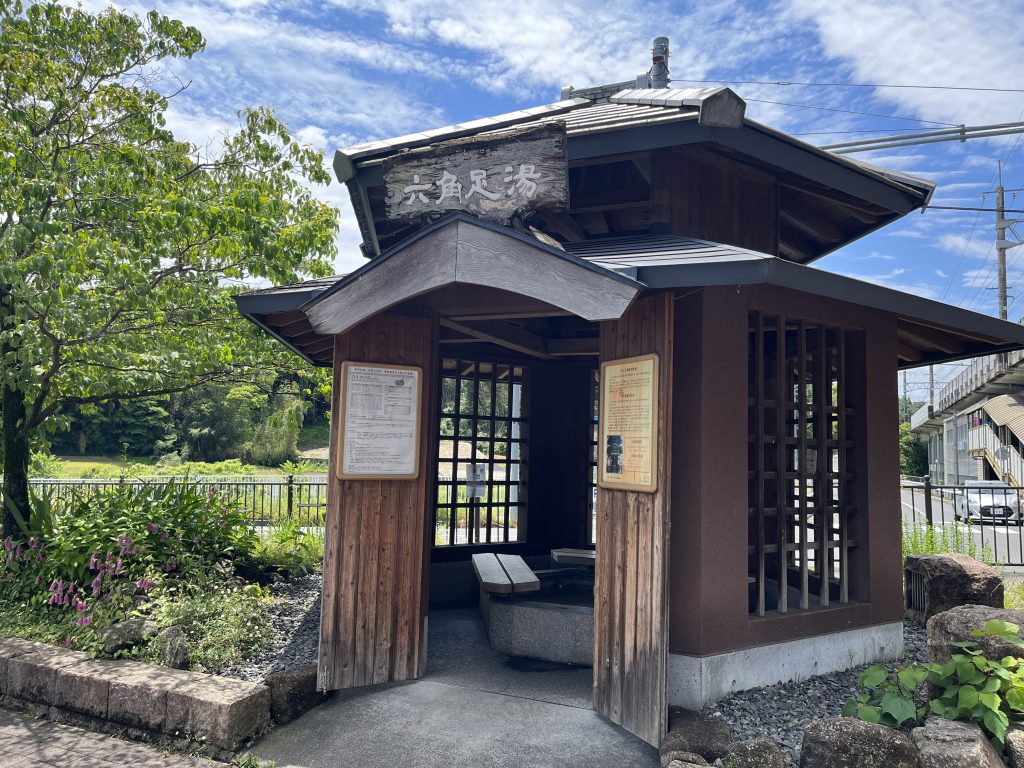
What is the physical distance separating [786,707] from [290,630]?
3789 mm

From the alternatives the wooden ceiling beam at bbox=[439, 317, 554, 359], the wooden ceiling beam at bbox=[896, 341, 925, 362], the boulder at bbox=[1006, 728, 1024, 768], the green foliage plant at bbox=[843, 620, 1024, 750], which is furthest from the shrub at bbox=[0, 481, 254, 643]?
the wooden ceiling beam at bbox=[896, 341, 925, 362]

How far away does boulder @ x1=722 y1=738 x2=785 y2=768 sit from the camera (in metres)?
3.37

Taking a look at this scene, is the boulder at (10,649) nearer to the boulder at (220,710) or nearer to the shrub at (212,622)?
the shrub at (212,622)

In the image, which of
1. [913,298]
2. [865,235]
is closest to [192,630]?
[913,298]

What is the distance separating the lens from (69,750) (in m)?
4.16

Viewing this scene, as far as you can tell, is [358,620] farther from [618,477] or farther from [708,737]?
[708,737]

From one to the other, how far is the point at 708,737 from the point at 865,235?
499 centimetres

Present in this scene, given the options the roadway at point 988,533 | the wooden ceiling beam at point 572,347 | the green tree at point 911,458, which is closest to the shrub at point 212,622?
the wooden ceiling beam at point 572,347

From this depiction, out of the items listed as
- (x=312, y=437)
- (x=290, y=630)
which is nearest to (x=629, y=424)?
(x=290, y=630)

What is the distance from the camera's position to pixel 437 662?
5359 mm

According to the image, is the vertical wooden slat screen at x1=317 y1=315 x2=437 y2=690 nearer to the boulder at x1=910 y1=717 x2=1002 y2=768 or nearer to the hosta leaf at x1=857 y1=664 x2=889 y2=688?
the hosta leaf at x1=857 y1=664 x2=889 y2=688

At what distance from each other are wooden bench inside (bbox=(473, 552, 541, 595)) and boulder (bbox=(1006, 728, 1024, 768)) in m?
3.18

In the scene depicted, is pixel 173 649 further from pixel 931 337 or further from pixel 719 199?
pixel 931 337

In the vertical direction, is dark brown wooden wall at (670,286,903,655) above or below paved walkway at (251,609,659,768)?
above
